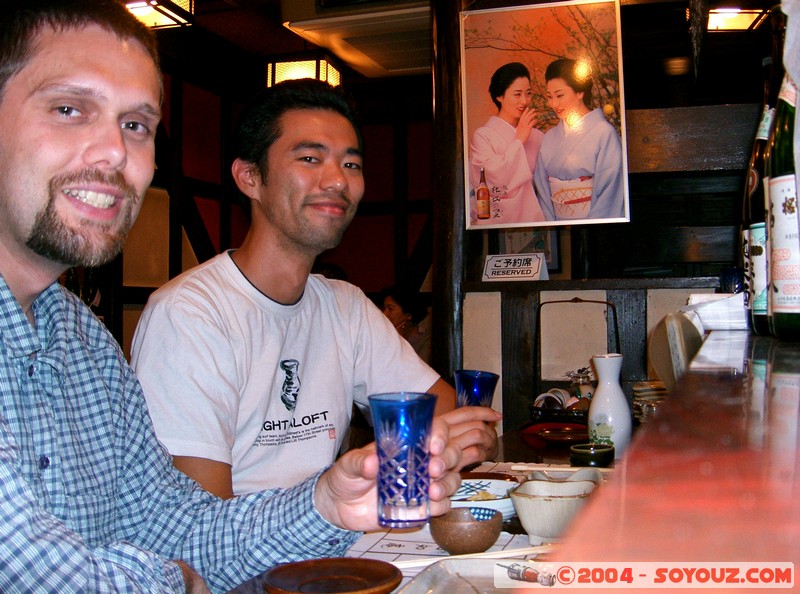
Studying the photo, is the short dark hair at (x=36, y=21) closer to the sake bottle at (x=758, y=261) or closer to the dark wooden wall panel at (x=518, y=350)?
the sake bottle at (x=758, y=261)

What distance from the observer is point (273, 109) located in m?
2.56

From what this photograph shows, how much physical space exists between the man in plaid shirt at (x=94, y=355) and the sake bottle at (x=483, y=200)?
6.64 ft

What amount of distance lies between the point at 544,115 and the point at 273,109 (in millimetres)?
1391

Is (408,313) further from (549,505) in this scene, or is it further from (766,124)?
(549,505)

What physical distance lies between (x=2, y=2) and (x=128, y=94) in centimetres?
30

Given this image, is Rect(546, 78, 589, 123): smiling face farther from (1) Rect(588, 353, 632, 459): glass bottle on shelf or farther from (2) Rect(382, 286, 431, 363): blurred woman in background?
(2) Rect(382, 286, 431, 363): blurred woman in background

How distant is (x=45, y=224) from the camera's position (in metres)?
1.41

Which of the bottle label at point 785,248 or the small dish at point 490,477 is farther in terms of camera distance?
the small dish at point 490,477

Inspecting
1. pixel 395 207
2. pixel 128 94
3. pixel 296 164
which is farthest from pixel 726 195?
pixel 128 94

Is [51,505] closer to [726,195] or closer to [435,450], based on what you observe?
[435,450]

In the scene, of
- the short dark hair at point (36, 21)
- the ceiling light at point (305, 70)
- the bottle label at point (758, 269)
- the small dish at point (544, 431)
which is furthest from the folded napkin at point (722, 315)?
→ the ceiling light at point (305, 70)

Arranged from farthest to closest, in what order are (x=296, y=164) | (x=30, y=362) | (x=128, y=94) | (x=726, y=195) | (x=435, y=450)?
(x=726, y=195)
(x=296, y=164)
(x=128, y=94)
(x=30, y=362)
(x=435, y=450)

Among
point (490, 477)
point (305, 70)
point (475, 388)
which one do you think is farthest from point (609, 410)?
point (305, 70)

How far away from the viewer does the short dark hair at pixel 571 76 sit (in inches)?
134
